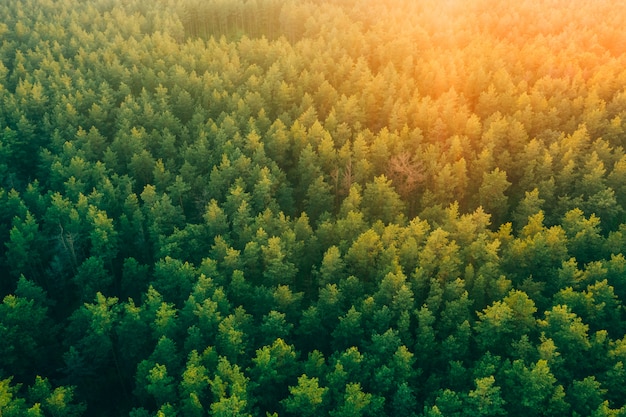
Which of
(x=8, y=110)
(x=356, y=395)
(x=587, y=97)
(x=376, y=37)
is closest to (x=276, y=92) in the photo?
(x=376, y=37)

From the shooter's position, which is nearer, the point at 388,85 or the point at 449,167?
the point at 449,167

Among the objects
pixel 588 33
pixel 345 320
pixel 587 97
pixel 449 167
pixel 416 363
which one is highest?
pixel 588 33

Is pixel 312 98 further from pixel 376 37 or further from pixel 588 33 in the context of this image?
pixel 588 33

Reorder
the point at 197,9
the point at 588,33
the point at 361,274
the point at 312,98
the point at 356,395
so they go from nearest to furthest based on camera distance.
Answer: the point at 356,395
the point at 361,274
the point at 312,98
the point at 588,33
the point at 197,9

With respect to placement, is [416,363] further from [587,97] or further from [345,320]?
[587,97]

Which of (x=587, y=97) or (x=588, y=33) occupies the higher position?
(x=588, y=33)

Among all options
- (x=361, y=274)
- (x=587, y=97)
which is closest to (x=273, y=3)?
(x=587, y=97)

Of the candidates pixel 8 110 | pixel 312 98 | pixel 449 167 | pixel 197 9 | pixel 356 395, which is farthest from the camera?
pixel 197 9
